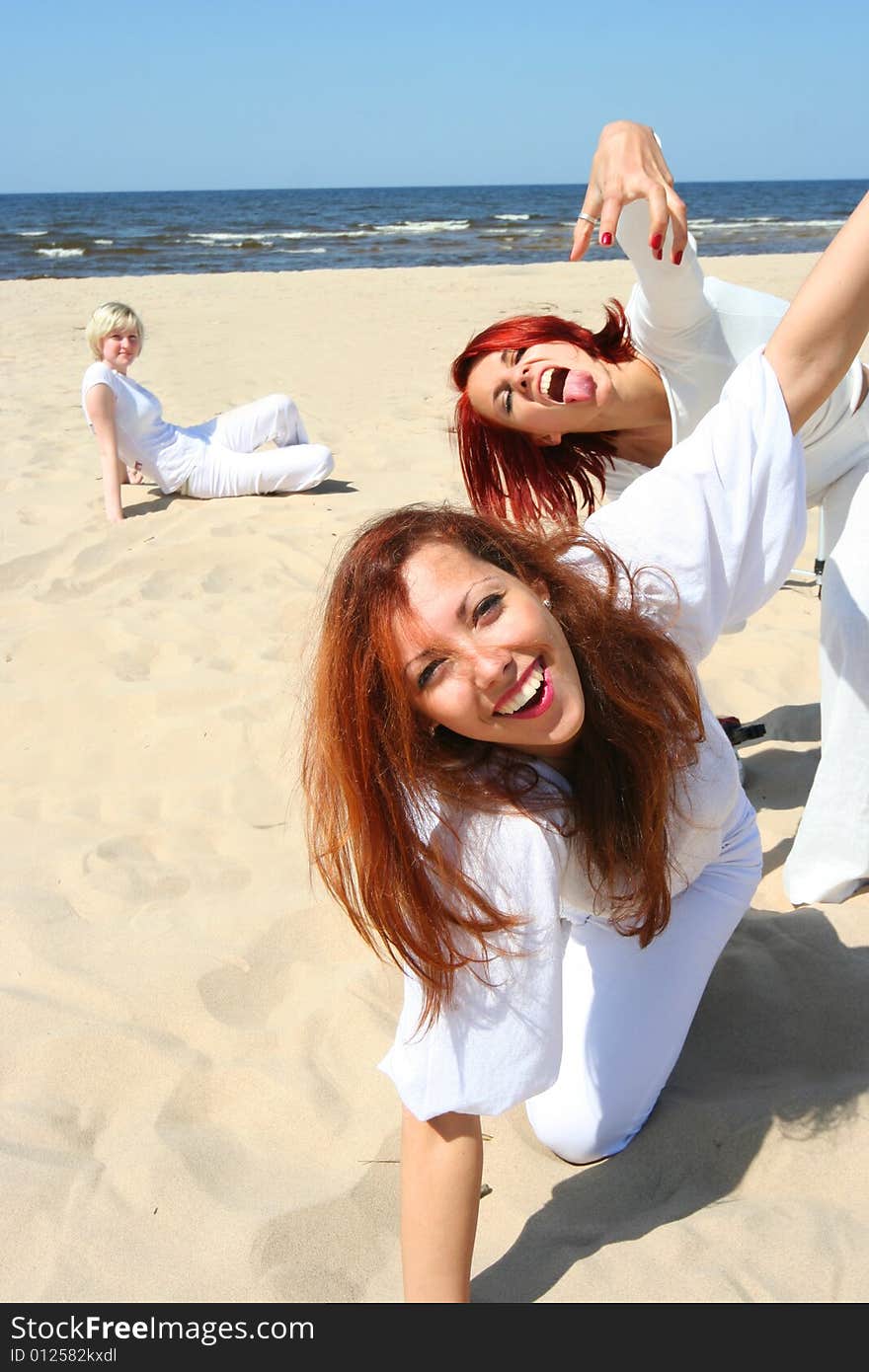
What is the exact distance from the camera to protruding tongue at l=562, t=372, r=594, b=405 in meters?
2.50

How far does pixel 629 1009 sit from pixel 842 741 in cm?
86

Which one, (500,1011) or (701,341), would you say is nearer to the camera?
(500,1011)

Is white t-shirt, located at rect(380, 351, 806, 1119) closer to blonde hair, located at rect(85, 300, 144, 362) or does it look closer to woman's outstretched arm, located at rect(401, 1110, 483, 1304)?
woman's outstretched arm, located at rect(401, 1110, 483, 1304)

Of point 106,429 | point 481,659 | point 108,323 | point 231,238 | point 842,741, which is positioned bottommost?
point 842,741

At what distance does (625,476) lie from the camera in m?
2.86

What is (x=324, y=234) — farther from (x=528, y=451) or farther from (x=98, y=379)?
(x=528, y=451)

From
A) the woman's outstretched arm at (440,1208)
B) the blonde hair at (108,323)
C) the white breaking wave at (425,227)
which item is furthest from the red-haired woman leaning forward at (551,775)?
the white breaking wave at (425,227)

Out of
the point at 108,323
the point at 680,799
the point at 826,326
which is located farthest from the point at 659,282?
the point at 108,323

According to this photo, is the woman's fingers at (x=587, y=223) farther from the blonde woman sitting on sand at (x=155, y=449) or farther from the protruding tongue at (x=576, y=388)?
the blonde woman sitting on sand at (x=155, y=449)

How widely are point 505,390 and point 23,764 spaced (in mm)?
1737

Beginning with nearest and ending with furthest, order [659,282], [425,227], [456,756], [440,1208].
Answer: [440,1208]
[456,756]
[659,282]
[425,227]

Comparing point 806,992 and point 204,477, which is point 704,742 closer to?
point 806,992

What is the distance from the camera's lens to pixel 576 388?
2.50 m
